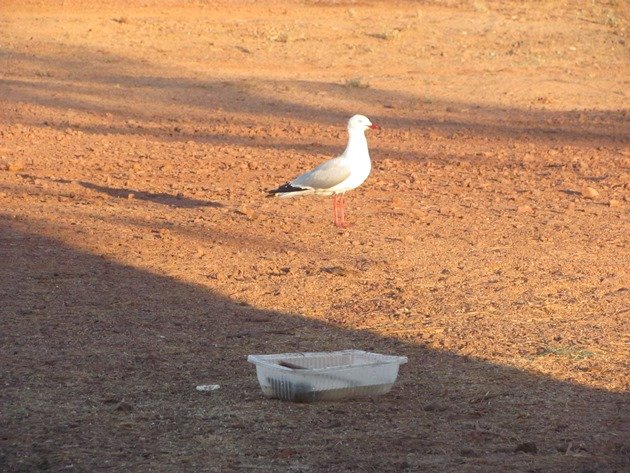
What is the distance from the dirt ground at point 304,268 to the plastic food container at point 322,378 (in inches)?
2.9

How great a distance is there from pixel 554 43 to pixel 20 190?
17455 millimetres

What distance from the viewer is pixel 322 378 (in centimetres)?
605

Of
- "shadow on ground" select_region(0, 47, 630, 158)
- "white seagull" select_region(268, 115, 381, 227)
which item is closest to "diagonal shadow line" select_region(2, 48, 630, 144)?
"shadow on ground" select_region(0, 47, 630, 158)

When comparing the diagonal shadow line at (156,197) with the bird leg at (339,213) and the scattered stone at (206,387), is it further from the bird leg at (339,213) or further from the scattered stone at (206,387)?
the scattered stone at (206,387)

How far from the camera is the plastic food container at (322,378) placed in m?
6.04

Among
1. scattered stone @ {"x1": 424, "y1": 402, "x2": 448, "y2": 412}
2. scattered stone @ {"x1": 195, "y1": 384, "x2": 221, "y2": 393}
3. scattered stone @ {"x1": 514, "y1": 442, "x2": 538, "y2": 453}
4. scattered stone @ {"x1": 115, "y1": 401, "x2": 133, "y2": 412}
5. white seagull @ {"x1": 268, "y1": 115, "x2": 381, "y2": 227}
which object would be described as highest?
white seagull @ {"x1": 268, "y1": 115, "x2": 381, "y2": 227}

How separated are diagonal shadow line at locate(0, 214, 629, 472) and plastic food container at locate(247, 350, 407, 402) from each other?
0.07 m

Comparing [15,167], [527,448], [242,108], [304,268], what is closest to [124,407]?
[527,448]

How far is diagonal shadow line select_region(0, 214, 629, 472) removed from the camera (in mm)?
5301

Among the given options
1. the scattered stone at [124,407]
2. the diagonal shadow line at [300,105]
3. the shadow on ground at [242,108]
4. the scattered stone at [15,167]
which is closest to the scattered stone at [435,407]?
the scattered stone at [124,407]

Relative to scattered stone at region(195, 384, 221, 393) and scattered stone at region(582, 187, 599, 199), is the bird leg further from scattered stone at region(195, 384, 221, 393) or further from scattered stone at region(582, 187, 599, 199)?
scattered stone at region(195, 384, 221, 393)

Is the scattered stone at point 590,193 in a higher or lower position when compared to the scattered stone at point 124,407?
higher

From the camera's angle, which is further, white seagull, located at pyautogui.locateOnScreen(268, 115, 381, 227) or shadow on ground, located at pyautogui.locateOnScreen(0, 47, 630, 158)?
shadow on ground, located at pyautogui.locateOnScreen(0, 47, 630, 158)

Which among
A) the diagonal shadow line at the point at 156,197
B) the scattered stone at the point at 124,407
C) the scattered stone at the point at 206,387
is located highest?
the scattered stone at the point at 124,407
